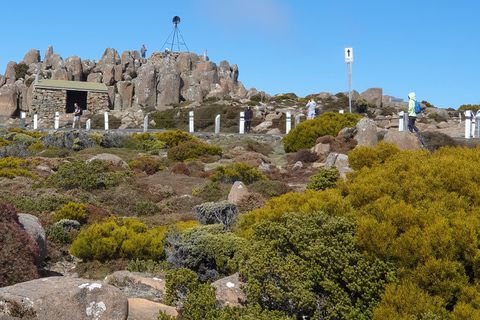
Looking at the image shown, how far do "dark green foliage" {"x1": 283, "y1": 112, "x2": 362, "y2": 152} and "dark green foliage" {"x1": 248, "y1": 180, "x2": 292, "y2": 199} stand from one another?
7.45 m

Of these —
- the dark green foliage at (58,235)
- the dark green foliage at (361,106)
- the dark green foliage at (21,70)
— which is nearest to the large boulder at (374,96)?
the dark green foliage at (361,106)

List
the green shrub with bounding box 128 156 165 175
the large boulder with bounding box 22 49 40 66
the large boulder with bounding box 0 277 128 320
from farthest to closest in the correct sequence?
1. the large boulder with bounding box 22 49 40 66
2. the green shrub with bounding box 128 156 165 175
3. the large boulder with bounding box 0 277 128 320

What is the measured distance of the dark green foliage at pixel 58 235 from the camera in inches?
356

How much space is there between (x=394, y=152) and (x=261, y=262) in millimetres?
3229

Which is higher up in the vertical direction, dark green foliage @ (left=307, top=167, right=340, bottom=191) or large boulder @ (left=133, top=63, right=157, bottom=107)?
→ large boulder @ (left=133, top=63, right=157, bottom=107)

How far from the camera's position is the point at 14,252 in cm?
620

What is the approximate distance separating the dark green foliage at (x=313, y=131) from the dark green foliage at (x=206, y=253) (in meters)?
14.0

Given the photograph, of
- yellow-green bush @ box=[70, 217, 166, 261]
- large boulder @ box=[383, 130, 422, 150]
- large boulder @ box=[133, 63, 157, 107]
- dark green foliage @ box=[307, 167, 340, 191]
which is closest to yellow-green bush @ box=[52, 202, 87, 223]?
yellow-green bush @ box=[70, 217, 166, 261]

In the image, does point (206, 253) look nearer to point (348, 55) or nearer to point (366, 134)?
point (366, 134)

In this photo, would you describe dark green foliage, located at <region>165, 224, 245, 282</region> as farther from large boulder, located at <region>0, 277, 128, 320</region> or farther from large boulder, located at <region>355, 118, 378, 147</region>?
large boulder, located at <region>355, 118, 378, 147</region>

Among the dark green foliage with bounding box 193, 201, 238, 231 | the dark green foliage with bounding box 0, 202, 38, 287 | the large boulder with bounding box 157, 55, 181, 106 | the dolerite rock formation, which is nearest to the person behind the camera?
the dark green foliage with bounding box 0, 202, 38, 287

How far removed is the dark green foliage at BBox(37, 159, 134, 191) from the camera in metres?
13.5

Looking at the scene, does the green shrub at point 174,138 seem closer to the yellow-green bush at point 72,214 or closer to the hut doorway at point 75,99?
the yellow-green bush at point 72,214

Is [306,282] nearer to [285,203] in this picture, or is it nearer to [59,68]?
[285,203]
